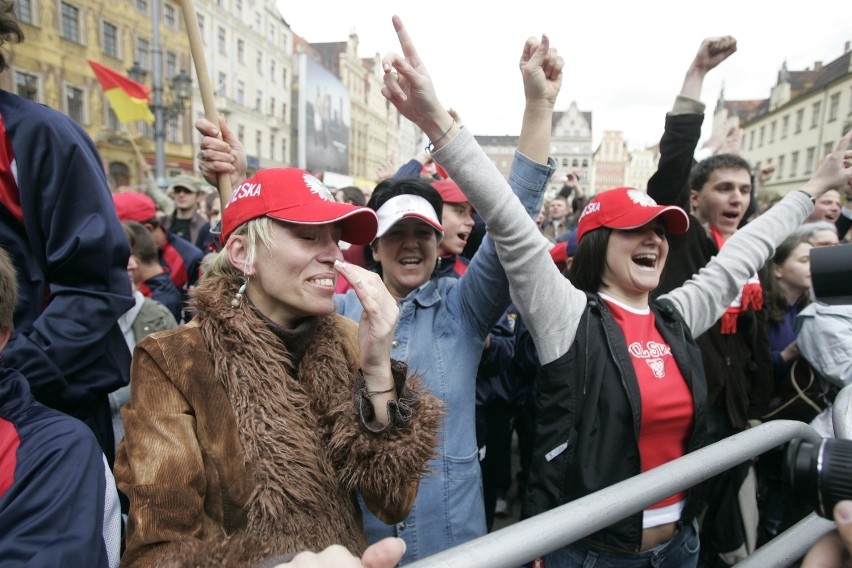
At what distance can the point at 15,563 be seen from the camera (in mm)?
972

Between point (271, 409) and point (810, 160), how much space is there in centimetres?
4407

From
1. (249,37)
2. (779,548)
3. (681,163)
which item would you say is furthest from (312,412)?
(249,37)

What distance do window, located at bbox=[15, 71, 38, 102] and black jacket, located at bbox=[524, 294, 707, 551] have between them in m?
→ 24.5

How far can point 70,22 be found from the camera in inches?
883

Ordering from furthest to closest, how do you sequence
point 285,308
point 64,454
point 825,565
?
1. point 285,308
2. point 64,454
3. point 825,565

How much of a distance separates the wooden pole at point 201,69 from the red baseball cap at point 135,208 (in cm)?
232

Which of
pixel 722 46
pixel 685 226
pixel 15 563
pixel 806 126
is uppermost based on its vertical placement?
pixel 806 126

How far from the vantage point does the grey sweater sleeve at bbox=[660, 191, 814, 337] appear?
2.14m

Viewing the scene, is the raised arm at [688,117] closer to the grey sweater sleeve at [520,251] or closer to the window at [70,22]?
the grey sweater sleeve at [520,251]

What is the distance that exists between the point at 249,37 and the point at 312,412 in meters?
41.3

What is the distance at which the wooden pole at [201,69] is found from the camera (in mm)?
1710

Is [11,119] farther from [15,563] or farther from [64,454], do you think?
[15,563]

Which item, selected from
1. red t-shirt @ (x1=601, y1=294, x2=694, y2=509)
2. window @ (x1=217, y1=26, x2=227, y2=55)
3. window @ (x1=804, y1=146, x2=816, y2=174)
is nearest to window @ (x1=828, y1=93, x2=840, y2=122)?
window @ (x1=804, y1=146, x2=816, y2=174)

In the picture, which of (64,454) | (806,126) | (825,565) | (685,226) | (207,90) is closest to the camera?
(825,565)
